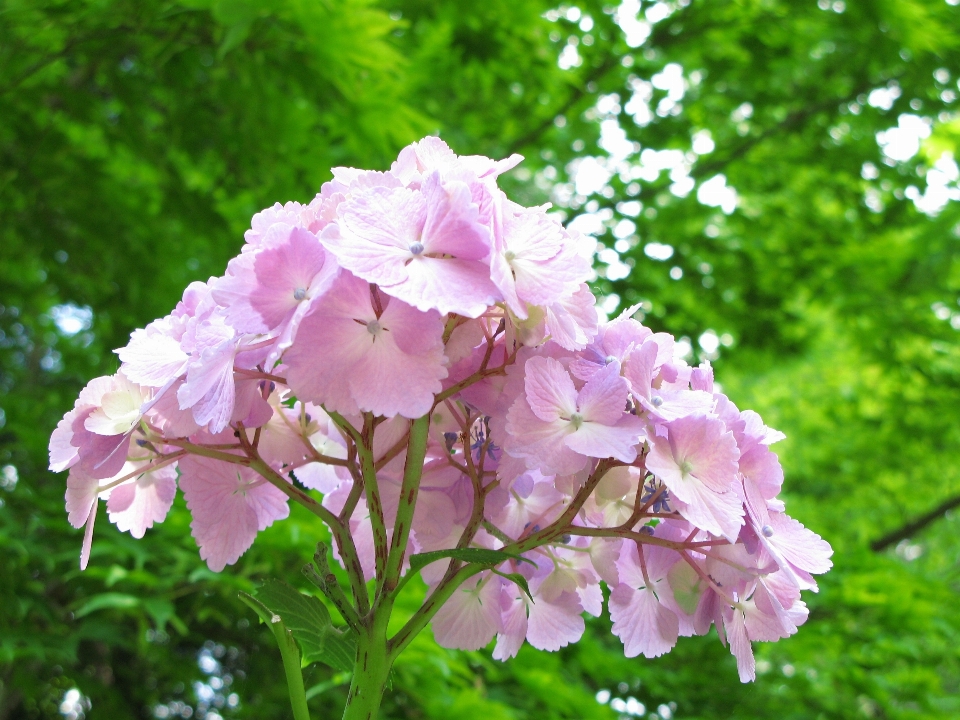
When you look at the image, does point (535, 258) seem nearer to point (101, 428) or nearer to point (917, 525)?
point (101, 428)

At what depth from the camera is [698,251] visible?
2.47m

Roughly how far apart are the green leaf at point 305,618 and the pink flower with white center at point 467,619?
8 centimetres

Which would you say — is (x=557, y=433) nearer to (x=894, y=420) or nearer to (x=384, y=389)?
(x=384, y=389)

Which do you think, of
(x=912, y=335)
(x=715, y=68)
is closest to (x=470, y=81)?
(x=715, y=68)

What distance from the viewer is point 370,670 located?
425 millimetres

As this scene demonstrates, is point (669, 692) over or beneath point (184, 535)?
beneath

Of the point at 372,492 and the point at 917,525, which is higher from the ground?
the point at 372,492

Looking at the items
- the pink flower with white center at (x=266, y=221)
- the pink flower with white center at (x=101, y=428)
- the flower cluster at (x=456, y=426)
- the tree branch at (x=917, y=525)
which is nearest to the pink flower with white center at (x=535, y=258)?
the flower cluster at (x=456, y=426)

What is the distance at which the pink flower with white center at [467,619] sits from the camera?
1.65ft

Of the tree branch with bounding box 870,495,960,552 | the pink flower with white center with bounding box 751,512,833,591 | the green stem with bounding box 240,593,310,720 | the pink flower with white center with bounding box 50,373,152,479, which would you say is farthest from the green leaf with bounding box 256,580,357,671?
the tree branch with bounding box 870,495,960,552

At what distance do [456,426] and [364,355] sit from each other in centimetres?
12

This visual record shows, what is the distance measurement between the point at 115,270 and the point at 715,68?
1.88 meters

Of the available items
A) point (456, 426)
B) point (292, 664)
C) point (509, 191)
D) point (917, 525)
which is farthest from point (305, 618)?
point (917, 525)

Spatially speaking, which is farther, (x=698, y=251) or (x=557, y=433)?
(x=698, y=251)
